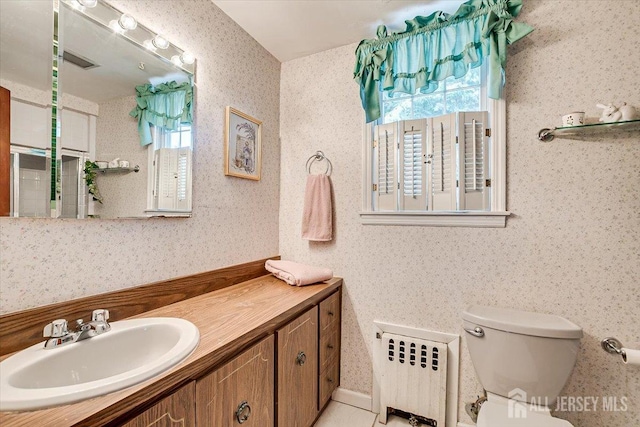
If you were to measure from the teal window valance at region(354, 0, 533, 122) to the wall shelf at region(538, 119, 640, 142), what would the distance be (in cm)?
30

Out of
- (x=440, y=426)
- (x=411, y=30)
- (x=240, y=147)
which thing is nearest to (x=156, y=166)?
(x=240, y=147)

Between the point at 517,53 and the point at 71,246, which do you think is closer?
the point at 71,246

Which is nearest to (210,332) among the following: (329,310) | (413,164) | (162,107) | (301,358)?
(301,358)

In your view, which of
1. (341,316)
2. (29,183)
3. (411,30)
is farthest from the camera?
(341,316)

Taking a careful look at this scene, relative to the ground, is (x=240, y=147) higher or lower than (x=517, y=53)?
lower

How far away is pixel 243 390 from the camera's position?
97 cm

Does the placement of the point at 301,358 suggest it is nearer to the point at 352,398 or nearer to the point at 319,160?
the point at 352,398

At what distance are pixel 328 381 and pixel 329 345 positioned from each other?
0.22m

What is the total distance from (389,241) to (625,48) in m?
1.41

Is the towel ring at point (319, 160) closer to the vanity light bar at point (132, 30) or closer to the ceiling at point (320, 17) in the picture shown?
the ceiling at point (320, 17)

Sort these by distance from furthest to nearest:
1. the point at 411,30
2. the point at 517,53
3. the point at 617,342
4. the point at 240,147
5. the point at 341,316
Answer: the point at 341,316 < the point at 240,147 < the point at 411,30 < the point at 517,53 < the point at 617,342

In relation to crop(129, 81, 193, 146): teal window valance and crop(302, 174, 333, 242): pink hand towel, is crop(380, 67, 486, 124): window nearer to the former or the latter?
crop(302, 174, 333, 242): pink hand towel

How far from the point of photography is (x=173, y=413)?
725 mm

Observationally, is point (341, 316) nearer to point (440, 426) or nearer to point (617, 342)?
point (440, 426)
